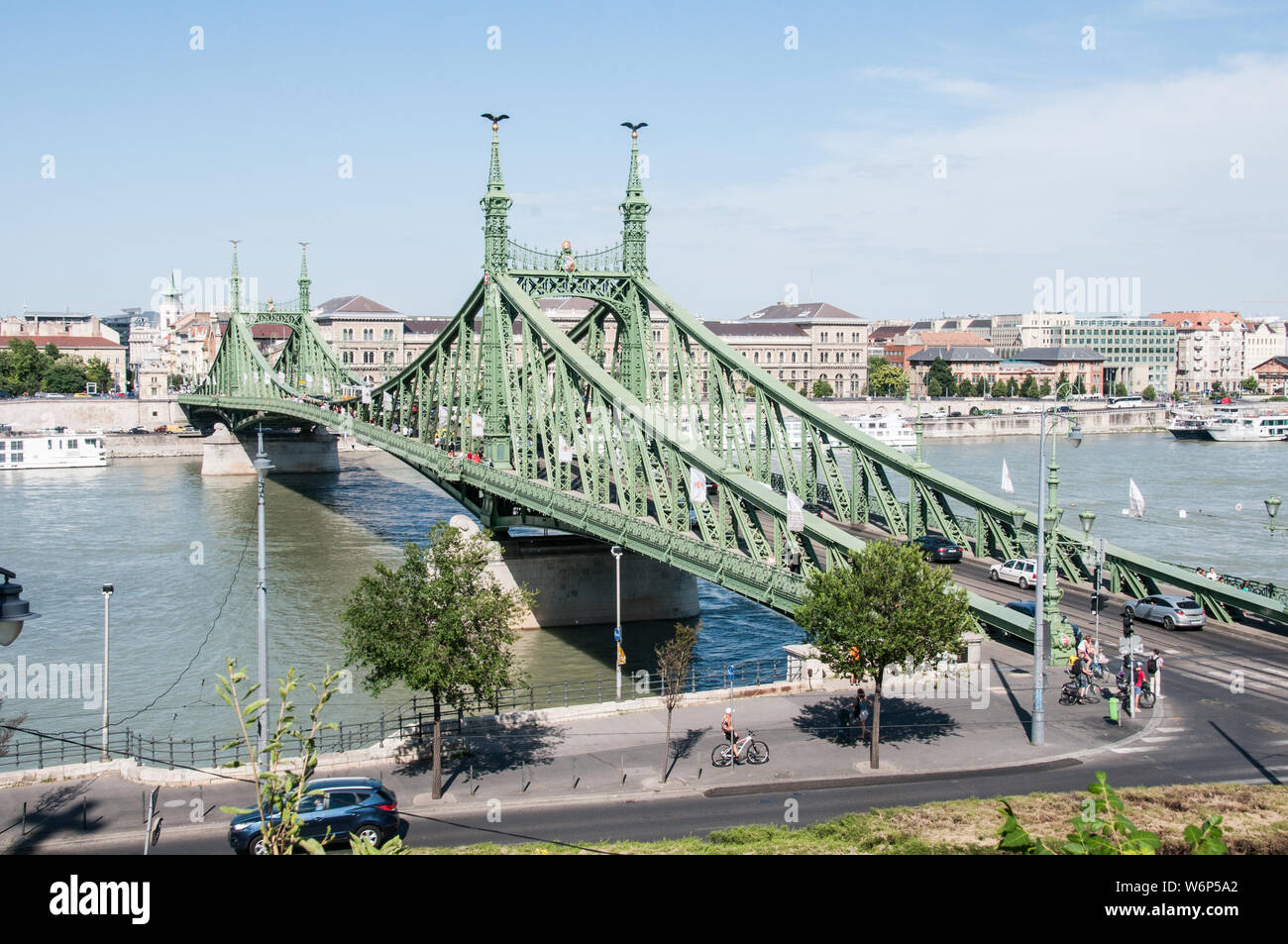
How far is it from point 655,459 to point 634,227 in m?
10.3

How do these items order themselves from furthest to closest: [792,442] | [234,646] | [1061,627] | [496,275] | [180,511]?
[792,442] → [180,511] → [496,275] → [234,646] → [1061,627]

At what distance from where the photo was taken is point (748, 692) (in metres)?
29.9

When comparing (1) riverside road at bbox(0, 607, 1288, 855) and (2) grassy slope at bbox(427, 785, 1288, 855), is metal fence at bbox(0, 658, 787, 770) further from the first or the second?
(2) grassy slope at bbox(427, 785, 1288, 855)

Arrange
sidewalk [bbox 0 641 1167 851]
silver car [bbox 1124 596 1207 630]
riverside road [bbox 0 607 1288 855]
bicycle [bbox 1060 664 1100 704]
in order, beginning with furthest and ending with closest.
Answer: silver car [bbox 1124 596 1207 630]
bicycle [bbox 1060 664 1100 704]
sidewalk [bbox 0 641 1167 851]
riverside road [bbox 0 607 1288 855]

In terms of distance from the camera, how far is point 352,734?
29578 mm

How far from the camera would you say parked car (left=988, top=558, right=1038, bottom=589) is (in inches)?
1566

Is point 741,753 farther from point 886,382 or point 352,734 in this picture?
point 886,382

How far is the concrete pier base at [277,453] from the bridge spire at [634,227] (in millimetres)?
68432

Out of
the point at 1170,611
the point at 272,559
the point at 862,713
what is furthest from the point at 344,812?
the point at 272,559

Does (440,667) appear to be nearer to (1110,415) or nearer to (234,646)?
(234,646)

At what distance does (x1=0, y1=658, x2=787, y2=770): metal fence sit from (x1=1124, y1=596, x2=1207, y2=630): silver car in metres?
10.8

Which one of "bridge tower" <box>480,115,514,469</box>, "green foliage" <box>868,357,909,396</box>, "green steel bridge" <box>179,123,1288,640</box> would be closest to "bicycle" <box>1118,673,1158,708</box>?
"green steel bridge" <box>179,123,1288,640</box>
